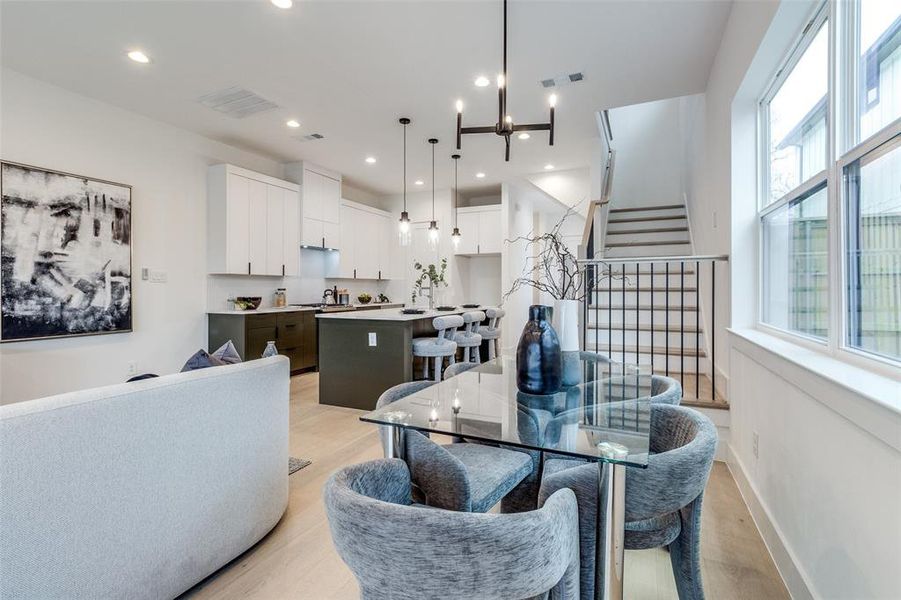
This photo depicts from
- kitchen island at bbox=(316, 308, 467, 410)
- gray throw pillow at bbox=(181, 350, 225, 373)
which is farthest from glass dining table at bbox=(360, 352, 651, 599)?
kitchen island at bbox=(316, 308, 467, 410)

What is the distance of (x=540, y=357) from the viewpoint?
4.97 ft

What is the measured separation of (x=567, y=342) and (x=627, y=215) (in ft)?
15.6

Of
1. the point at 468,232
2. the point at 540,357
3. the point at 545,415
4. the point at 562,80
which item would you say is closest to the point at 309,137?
the point at 562,80

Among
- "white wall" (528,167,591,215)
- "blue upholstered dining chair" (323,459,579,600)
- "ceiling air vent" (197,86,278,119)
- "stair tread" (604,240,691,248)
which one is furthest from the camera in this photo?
"white wall" (528,167,591,215)

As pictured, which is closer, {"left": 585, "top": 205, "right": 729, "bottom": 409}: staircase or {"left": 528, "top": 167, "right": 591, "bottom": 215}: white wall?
{"left": 585, "top": 205, "right": 729, "bottom": 409}: staircase

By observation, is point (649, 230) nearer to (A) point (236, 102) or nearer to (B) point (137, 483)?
(A) point (236, 102)

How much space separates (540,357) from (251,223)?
15.6ft

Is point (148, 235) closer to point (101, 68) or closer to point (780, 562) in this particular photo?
point (101, 68)

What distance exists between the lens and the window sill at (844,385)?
93 cm

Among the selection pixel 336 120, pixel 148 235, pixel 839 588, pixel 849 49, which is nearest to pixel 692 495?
pixel 839 588

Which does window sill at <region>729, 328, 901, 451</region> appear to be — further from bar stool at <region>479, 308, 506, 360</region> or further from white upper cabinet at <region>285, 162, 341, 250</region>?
white upper cabinet at <region>285, 162, 341, 250</region>

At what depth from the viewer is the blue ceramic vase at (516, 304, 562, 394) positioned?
151 centimetres

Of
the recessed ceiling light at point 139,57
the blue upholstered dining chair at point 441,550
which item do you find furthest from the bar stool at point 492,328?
the blue upholstered dining chair at point 441,550

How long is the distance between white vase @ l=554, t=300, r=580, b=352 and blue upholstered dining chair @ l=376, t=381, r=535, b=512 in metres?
0.52
